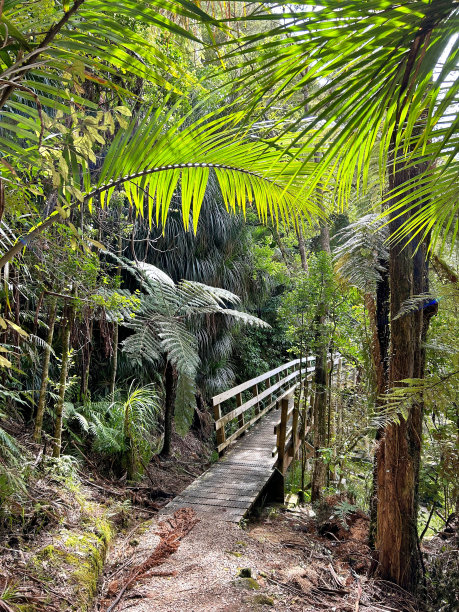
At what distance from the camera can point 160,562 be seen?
133 inches

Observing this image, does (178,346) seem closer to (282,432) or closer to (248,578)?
(282,432)

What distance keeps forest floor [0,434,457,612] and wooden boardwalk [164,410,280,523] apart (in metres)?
0.23

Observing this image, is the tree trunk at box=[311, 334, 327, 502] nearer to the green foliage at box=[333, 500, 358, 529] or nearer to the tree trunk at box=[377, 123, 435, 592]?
the green foliage at box=[333, 500, 358, 529]

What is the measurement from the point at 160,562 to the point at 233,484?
212cm

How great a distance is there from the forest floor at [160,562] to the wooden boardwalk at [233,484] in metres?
0.23

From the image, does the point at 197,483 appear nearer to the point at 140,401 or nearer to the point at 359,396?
the point at 140,401

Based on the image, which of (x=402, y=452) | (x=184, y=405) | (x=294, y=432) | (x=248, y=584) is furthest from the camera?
(x=294, y=432)

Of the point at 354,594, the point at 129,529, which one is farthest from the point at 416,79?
the point at 129,529

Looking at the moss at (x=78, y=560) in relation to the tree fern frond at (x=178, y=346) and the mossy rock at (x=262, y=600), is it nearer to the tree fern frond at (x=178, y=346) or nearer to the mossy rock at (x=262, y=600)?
the mossy rock at (x=262, y=600)

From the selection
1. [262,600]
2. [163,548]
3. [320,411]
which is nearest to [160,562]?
[163,548]

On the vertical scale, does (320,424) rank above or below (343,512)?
above

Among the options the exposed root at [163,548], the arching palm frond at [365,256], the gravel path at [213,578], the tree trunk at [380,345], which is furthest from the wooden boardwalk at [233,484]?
the arching palm frond at [365,256]

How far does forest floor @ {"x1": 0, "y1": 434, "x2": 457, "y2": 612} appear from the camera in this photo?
8.74 feet

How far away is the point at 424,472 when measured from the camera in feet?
13.0
